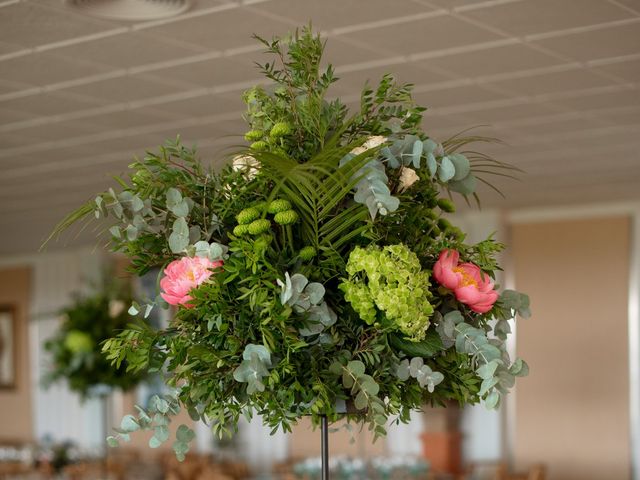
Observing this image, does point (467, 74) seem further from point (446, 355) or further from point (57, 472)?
point (57, 472)

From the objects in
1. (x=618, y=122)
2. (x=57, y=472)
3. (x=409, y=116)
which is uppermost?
(x=618, y=122)

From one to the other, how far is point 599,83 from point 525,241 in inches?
212

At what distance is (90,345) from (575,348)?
16.1ft

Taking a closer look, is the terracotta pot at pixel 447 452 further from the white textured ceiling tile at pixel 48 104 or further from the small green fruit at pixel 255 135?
the small green fruit at pixel 255 135

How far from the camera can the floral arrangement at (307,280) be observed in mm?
1931

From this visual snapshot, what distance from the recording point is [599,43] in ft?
15.6

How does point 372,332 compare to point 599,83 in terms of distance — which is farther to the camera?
point 599,83

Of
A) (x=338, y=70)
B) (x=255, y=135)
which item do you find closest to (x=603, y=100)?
(x=338, y=70)

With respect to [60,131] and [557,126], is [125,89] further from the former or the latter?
[557,126]

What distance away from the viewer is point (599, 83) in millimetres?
5539

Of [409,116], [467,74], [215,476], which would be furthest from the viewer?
[215,476]

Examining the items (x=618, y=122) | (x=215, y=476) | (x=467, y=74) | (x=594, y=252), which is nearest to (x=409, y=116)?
(x=467, y=74)

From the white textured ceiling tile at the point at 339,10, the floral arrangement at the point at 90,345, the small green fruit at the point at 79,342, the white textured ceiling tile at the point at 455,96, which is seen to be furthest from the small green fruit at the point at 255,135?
the small green fruit at the point at 79,342

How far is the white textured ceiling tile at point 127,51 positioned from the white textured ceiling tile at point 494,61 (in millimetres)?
1240
